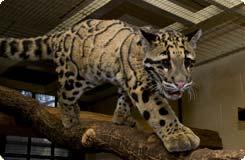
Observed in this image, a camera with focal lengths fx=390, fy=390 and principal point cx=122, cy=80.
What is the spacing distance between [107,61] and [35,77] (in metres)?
2.45

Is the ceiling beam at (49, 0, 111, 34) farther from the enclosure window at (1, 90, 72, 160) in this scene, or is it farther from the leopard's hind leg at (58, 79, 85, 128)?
the enclosure window at (1, 90, 72, 160)

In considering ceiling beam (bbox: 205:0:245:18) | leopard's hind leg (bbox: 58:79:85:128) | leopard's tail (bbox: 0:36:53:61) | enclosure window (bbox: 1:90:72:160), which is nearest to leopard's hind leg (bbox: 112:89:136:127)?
leopard's hind leg (bbox: 58:79:85:128)

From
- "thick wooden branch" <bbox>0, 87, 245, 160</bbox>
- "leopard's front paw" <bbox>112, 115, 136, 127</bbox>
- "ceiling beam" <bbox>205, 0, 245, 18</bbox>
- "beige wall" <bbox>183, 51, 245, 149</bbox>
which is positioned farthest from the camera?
"beige wall" <bbox>183, 51, 245, 149</bbox>

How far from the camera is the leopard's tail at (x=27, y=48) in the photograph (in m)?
1.67

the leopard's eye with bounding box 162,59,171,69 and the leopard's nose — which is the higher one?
the leopard's eye with bounding box 162,59,171,69

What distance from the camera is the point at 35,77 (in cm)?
375

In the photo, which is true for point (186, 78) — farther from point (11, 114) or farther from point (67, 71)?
point (11, 114)

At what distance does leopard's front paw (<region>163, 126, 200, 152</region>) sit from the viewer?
1139 mm

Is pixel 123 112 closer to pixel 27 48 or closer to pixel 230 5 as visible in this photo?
pixel 27 48

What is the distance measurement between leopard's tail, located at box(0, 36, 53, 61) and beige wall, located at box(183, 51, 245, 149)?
1748 mm

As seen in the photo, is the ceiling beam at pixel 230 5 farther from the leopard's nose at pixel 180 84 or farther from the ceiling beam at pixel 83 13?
the leopard's nose at pixel 180 84

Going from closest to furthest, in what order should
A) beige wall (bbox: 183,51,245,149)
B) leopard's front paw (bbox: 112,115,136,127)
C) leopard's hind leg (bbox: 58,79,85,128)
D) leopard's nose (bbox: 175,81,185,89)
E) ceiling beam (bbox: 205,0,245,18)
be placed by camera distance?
leopard's nose (bbox: 175,81,185,89) < leopard's hind leg (bbox: 58,79,85,128) < leopard's front paw (bbox: 112,115,136,127) < ceiling beam (bbox: 205,0,245,18) < beige wall (bbox: 183,51,245,149)

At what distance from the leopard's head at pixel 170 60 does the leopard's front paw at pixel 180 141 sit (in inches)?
4.8

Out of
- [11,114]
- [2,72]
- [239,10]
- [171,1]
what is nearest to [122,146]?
[11,114]
